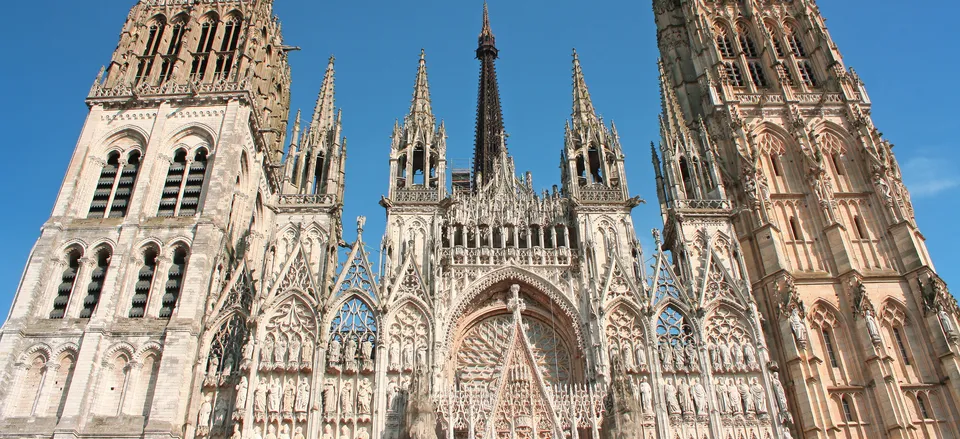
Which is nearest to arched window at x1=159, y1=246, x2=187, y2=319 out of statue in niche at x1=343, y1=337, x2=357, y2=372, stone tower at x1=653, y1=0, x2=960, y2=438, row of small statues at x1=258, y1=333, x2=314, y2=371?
row of small statues at x1=258, y1=333, x2=314, y2=371

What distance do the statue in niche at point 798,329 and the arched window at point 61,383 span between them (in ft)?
73.3

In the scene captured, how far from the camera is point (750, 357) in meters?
23.3

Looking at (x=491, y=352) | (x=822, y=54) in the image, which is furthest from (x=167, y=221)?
(x=822, y=54)

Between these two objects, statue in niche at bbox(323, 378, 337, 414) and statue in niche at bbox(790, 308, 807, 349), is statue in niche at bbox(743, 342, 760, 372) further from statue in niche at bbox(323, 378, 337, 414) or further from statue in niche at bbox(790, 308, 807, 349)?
statue in niche at bbox(323, 378, 337, 414)

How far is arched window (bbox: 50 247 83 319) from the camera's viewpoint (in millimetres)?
23578

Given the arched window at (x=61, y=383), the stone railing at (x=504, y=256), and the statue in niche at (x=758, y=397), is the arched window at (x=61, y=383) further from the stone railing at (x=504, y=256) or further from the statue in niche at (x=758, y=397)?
the statue in niche at (x=758, y=397)

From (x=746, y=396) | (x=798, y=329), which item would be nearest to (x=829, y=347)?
(x=798, y=329)

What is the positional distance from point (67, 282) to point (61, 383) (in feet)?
12.1

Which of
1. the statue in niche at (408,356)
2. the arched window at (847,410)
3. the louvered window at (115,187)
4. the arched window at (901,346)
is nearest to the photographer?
the statue in niche at (408,356)

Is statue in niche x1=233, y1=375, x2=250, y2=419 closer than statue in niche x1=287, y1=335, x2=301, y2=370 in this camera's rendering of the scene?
Yes

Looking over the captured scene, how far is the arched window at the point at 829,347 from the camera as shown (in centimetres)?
2448

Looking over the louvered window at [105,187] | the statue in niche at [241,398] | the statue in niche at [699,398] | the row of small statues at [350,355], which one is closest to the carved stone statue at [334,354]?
the row of small statues at [350,355]

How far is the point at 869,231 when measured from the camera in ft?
89.6

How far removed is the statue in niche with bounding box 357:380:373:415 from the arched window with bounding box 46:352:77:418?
8.39 m
